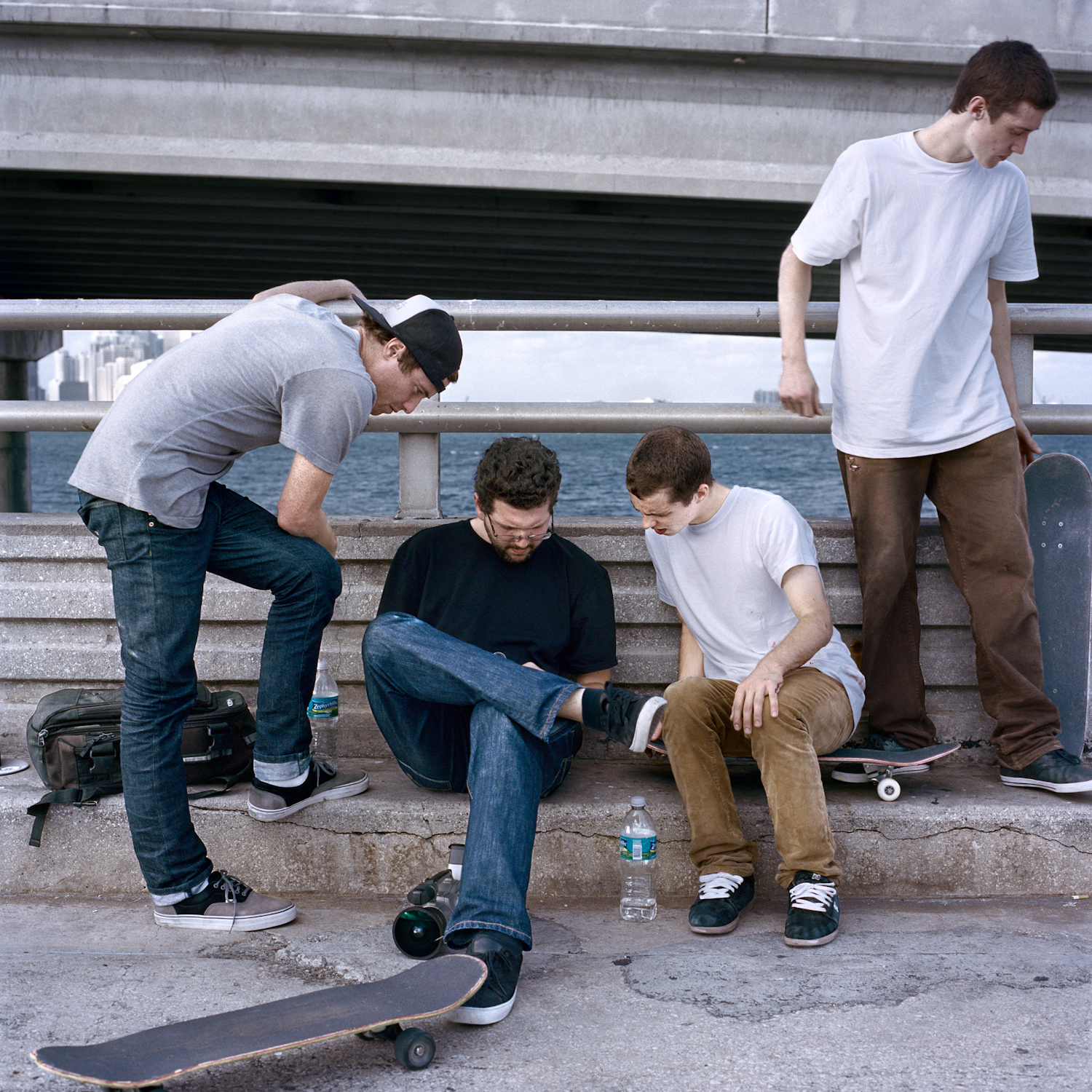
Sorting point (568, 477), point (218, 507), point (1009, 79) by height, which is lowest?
point (568, 477)

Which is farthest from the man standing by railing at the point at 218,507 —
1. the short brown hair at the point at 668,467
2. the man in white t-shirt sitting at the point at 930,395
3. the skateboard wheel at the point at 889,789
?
the skateboard wheel at the point at 889,789

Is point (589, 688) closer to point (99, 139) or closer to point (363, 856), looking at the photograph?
point (363, 856)

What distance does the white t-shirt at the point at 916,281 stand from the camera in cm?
338

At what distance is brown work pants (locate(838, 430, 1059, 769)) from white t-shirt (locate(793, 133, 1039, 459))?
0.11 m

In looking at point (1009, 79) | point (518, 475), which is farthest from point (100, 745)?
point (1009, 79)

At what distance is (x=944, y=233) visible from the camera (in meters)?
3.38

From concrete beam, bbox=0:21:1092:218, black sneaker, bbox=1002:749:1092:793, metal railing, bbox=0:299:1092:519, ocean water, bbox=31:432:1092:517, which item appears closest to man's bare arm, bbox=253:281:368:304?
metal railing, bbox=0:299:1092:519

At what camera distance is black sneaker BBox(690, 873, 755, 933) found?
2967mm

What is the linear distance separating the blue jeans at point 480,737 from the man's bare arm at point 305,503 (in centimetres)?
35

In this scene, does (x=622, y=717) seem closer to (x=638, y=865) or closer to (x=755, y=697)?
(x=755, y=697)

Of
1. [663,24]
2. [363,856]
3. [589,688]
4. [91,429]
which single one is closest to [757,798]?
[589,688]

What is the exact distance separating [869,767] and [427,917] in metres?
1.56

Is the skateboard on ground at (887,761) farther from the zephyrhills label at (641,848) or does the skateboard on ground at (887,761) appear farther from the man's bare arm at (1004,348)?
the man's bare arm at (1004,348)

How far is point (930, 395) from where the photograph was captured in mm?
3451
